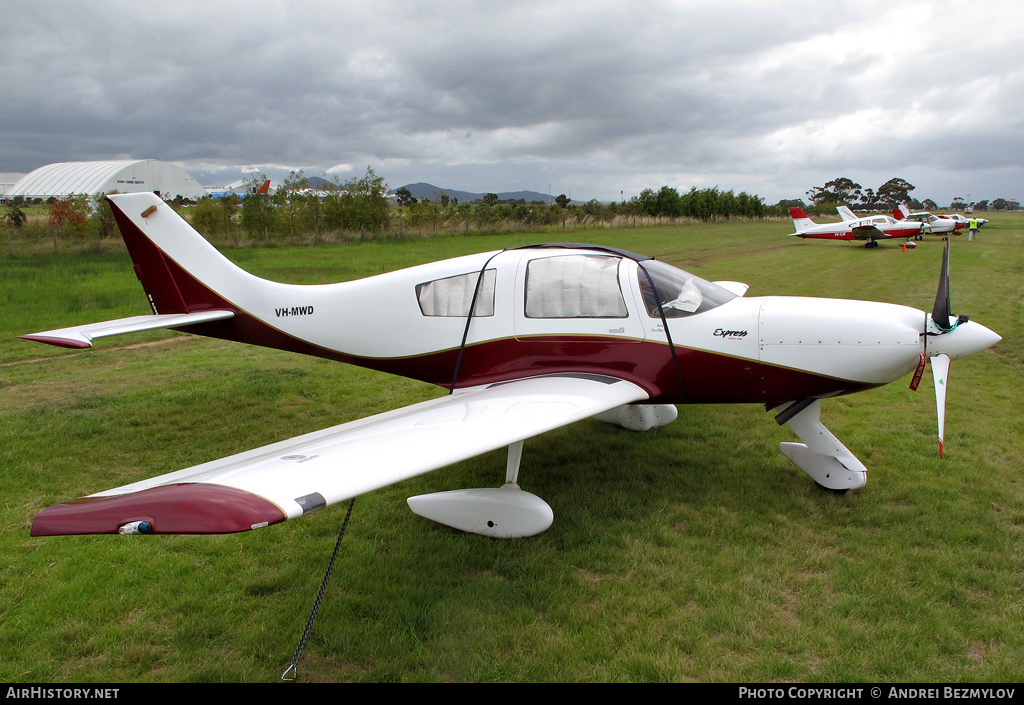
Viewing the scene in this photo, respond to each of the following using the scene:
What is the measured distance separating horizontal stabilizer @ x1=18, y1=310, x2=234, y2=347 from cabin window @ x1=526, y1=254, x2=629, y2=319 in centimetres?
343

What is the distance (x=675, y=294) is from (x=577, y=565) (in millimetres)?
2389

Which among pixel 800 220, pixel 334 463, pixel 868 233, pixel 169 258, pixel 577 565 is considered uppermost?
pixel 800 220

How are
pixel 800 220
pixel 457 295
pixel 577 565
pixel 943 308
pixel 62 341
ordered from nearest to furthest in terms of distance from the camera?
pixel 577 565 < pixel 943 308 < pixel 62 341 < pixel 457 295 < pixel 800 220

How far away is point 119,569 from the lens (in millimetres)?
4125

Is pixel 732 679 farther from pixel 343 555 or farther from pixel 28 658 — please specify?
pixel 28 658

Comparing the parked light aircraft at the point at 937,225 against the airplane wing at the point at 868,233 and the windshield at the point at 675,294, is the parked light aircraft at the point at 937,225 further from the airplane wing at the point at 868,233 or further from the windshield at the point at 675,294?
the windshield at the point at 675,294

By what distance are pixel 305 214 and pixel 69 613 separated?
3109 centimetres

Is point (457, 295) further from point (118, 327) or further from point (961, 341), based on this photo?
point (961, 341)

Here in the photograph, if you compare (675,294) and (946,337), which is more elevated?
(675,294)

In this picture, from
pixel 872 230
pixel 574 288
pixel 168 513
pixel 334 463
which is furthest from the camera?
pixel 872 230

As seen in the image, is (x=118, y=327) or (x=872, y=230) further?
(x=872, y=230)

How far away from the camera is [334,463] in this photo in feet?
10.6

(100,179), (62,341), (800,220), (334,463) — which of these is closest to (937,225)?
(800,220)
